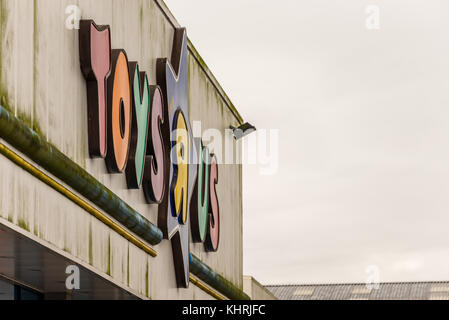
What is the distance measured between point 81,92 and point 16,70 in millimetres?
2345

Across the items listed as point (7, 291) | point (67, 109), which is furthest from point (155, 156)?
point (67, 109)

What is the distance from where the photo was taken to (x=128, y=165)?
15125 millimetres

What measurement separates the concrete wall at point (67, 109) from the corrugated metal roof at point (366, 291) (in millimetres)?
41957

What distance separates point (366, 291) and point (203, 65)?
42894 millimetres

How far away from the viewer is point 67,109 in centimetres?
1255

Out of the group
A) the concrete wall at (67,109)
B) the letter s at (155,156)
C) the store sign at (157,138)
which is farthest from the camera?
the letter s at (155,156)

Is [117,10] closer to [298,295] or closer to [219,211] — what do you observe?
[219,211]

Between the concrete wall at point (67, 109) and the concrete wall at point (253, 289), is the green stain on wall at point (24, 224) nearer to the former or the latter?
the concrete wall at point (67, 109)

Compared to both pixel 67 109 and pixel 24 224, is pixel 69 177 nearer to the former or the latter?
pixel 67 109

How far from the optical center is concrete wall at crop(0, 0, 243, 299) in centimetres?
1081

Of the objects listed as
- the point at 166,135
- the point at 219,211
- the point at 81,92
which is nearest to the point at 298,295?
the point at 219,211

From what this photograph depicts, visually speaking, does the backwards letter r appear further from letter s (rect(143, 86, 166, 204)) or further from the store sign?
letter s (rect(143, 86, 166, 204))

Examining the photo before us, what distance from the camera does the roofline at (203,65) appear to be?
1831 cm

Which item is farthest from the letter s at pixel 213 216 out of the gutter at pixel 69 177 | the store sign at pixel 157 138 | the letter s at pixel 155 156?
the gutter at pixel 69 177
